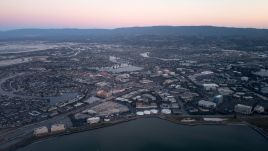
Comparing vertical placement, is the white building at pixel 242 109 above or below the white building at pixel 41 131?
above

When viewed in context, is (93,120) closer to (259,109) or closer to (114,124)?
(114,124)

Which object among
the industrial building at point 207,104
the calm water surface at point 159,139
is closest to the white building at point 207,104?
the industrial building at point 207,104

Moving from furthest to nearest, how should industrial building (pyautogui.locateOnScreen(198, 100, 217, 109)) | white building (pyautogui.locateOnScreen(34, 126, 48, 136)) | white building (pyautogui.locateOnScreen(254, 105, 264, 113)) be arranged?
industrial building (pyautogui.locateOnScreen(198, 100, 217, 109)), white building (pyautogui.locateOnScreen(254, 105, 264, 113)), white building (pyautogui.locateOnScreen(34, 126, 48, 136))

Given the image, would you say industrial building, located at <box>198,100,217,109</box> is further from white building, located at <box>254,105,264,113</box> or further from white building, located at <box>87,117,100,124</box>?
white building, located at <box>87,117,100,124</box>

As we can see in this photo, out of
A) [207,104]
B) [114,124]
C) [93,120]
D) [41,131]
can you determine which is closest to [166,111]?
[207,104]

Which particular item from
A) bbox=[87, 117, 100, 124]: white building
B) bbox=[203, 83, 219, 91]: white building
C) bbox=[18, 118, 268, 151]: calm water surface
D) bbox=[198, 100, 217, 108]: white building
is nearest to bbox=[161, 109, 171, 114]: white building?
bbox=[18, 118, 268, 151]: calm water surface

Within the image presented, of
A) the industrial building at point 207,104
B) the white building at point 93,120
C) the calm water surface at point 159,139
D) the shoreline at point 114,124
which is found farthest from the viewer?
the industrial building at point 207,104

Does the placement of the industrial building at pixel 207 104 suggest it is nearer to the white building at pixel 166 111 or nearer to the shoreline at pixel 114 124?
the shoreline at pixel 114 124

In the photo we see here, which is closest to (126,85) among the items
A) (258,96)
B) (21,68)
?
(258,96)
